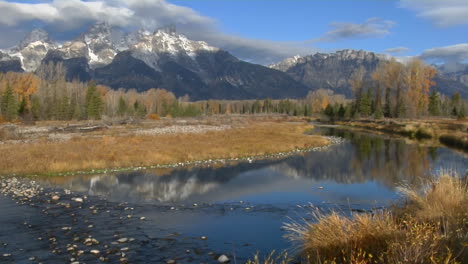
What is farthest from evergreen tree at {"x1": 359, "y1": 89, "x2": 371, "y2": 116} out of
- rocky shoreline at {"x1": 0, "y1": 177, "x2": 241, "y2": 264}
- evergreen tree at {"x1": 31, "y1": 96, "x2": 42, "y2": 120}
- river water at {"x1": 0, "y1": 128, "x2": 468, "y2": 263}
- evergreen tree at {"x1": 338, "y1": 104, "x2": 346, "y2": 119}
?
rocky shoreline at {"x1": 0, "y1": 177, "x2": 241, "y2": 264}

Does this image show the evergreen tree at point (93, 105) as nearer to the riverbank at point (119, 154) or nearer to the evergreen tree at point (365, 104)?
the riverbank at point (119, 154)

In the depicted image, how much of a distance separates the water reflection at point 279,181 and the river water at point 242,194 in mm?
56

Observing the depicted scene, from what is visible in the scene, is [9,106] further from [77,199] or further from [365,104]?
[365,104]

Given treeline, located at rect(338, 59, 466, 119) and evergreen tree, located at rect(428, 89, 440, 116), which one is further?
evergreen tree, located at rect(428, 89, 440, 116)

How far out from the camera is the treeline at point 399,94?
10788cm

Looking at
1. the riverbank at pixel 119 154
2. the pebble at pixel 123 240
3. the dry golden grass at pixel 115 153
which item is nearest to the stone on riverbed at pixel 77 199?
the pebble at pixel 123 240

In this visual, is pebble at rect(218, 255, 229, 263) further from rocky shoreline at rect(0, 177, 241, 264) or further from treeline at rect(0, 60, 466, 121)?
treeline at rect(0, 60, 466, 121)

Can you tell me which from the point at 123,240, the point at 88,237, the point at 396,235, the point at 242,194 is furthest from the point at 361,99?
the point at 396,235

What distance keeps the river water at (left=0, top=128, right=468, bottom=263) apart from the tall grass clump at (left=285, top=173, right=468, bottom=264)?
2.00 m

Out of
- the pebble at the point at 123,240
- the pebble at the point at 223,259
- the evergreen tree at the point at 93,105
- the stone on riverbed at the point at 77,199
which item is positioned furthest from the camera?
the evergreen tree at the point at 93,105

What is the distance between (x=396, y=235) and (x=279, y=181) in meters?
17.2

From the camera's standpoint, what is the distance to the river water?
45.3 feet

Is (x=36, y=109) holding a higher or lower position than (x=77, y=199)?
higher

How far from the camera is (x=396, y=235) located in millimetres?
9250
